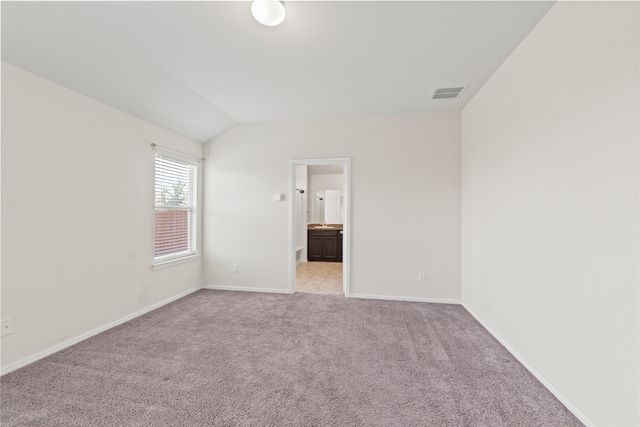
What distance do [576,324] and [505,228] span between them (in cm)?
100

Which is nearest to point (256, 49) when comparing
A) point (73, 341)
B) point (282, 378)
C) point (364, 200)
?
point (364, 200)

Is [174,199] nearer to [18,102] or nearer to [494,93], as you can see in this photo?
[18,102]

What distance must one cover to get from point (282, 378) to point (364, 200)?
2.51 m

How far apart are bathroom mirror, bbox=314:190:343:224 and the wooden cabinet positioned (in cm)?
62

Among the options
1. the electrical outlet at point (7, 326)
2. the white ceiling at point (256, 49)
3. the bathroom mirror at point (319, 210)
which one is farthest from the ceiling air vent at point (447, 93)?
the bathroom mirror at point (319, 210)

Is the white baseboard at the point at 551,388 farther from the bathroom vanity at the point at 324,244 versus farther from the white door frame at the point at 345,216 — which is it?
the bathroom vanity at the point at 324,244

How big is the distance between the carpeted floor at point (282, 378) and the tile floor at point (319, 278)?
125 centimetres

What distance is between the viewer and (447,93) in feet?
10.0

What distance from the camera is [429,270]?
3.64 metres

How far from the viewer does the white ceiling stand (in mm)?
1796

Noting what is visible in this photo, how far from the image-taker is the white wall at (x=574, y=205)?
1281 millimetres

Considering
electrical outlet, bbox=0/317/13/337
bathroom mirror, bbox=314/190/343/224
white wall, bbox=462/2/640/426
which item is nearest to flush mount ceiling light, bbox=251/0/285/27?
white wall, bbox=462/2/640/426

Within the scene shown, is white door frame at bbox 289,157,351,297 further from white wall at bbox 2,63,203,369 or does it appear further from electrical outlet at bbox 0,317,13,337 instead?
electrical outlet at bbox 0,317,13,337

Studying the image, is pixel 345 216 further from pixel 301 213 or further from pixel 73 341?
pixel 73 341
